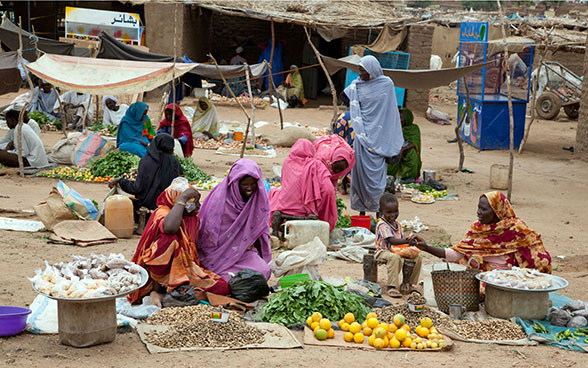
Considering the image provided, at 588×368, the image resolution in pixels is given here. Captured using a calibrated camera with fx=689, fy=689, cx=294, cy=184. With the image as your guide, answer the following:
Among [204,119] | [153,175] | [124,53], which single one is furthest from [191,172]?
[204,119]

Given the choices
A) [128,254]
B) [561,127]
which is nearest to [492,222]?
[128,254]

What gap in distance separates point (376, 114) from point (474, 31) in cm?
723

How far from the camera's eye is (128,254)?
645 cm

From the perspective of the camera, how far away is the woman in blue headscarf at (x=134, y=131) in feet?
33.5

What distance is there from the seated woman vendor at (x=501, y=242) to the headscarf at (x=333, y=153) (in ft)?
7.64

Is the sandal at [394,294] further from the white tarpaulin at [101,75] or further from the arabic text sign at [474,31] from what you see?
the arabic text sign at [474,31]

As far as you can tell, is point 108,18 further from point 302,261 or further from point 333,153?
point 302,261

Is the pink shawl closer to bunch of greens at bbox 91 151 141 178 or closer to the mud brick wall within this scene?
bunch of greens at bbox 91 151 141 178

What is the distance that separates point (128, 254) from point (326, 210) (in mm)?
2038

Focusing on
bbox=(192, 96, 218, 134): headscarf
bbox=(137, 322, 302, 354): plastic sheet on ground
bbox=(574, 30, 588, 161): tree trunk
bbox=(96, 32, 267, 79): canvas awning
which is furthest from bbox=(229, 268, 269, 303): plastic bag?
bbox=(192, 96, 218, 134): headscarf

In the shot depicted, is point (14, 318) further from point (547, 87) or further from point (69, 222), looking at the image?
point (547, 87)

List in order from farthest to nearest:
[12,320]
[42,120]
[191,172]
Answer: [42,120]
[191,172]
[12,320]

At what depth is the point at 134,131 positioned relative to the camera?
1041 cm

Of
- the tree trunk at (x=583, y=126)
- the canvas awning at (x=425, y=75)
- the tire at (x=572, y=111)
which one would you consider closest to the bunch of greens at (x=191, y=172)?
the canvas awning at (x=425, y=75)
